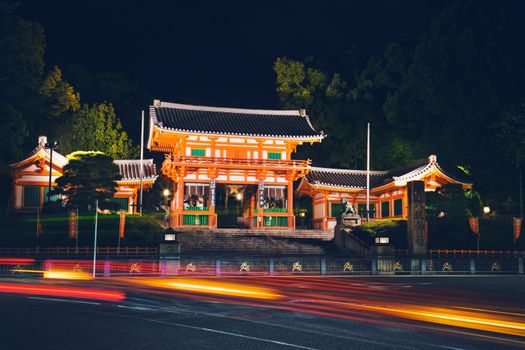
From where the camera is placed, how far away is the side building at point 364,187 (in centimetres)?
4491

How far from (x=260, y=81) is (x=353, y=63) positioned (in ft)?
55.7

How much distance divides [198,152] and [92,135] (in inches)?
470

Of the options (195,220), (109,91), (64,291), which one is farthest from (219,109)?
(64,291)

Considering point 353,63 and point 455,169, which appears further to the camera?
point 353,63

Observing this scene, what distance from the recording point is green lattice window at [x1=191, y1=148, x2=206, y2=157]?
150 ft

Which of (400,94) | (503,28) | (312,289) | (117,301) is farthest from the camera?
(400,94)

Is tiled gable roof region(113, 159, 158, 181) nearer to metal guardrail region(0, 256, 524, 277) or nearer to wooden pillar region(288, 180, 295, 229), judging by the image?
wooden pillar region(288, 180, 295, 229)

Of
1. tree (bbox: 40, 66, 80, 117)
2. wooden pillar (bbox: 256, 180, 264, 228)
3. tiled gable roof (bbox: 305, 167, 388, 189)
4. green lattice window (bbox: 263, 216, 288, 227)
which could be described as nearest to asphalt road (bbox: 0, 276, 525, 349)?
wooden pillar (bbox: 256, 180, 264, 228)

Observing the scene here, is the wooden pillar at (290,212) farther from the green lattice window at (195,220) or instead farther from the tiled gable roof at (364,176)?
the green lattice window at (195,220)

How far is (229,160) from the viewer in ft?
145

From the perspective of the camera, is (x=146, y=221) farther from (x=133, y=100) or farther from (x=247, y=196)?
(x=133, y=100)

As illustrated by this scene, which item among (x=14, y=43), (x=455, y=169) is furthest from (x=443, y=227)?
(x=14, y=43)

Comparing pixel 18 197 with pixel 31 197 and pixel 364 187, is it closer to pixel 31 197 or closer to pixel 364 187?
pixel 31 197

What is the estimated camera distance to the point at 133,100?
6825cm
